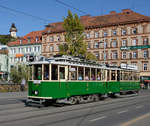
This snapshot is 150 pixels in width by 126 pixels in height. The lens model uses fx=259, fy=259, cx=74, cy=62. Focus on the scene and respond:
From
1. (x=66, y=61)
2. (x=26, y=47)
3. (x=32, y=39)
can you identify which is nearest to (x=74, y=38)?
(x=66, y=61)

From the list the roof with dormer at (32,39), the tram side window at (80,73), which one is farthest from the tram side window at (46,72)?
the roof with dormer at (32,39)

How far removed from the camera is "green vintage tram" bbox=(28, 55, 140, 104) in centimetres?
1423

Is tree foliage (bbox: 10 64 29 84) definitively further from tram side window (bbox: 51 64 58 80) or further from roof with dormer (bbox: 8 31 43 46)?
roof with dormer (bbox: 8 31 43 46)

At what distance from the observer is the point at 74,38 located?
36.8m

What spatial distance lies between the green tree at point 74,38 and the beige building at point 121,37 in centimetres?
1714

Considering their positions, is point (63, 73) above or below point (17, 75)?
above

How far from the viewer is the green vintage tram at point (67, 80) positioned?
14.2 metres

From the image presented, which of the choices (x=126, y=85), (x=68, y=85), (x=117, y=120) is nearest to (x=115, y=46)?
(x=126, y=85)

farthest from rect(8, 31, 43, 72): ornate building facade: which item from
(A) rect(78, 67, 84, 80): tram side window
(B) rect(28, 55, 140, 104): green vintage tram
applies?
(A) rect(78, 67, 84, 80): tram side window

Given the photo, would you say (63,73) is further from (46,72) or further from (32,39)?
(32,39)

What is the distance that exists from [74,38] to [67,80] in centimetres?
2210

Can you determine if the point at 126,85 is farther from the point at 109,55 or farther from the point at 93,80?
the point at 109,55

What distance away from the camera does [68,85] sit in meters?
15.2

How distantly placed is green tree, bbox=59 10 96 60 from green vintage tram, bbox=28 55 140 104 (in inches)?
632
